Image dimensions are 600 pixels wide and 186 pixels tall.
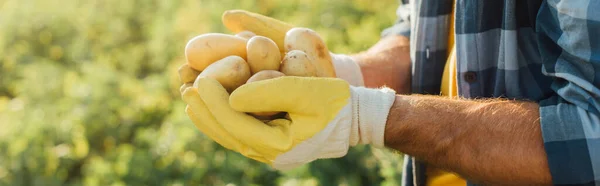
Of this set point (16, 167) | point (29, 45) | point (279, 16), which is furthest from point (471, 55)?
point (29, 45)

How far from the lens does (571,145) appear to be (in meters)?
1.25

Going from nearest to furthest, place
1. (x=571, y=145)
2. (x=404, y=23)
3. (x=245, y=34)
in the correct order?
1. (x=571, y=145)
2. (x=245, y=34)
3. (x=404, y=23)

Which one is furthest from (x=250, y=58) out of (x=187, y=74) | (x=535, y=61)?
(x=535, y=61)

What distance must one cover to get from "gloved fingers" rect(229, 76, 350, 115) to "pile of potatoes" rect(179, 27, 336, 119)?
0.08 meters

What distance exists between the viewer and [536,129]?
128 cm

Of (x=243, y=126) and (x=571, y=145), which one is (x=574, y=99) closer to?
(x=571, y=145)

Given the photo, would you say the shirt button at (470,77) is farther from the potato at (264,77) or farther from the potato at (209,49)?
the potato at (209,49)

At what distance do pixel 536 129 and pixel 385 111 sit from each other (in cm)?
28

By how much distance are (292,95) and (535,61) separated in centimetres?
51

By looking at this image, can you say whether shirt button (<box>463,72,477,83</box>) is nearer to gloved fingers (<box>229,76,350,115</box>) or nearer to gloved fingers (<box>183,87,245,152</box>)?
gloved fingers (<box>229,76,350,115</box>)

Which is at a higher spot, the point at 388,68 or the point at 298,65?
the point at 298,65

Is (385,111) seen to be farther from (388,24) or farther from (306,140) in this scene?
(388,24)

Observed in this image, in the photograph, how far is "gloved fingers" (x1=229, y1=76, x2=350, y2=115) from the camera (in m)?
1.32

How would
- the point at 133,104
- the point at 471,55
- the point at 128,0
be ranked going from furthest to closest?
the point at 128,0
the point at 133,104
the point at 471,55
